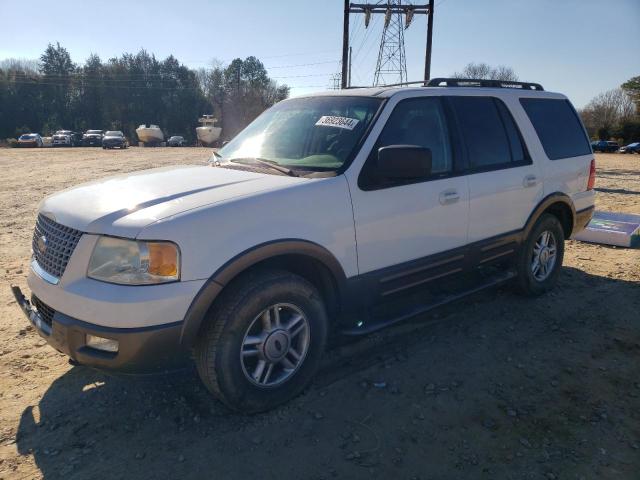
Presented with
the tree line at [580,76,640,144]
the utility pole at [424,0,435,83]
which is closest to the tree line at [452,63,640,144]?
the tree line at [580,76,640,144]

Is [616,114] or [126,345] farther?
[616,114]

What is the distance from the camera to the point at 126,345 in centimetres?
246

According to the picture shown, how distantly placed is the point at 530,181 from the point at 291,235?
9.10ft

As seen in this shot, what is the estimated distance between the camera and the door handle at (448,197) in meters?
3.68

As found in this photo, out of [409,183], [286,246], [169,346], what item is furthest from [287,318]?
[409,183]

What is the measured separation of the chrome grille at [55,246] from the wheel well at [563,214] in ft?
14.2

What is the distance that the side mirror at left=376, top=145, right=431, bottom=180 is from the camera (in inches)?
122

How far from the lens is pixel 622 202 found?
428 inches

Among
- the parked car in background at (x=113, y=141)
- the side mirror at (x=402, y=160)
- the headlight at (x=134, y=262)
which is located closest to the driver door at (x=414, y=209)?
the side mirror at (x=402, y=160)

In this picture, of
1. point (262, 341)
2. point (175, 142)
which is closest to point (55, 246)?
point (262, 341)

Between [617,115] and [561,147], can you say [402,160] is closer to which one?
[561,147]

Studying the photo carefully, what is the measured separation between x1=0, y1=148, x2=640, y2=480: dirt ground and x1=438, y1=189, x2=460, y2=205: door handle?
3.91 ft

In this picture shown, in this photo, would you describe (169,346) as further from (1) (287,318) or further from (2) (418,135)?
(2) (418,135)

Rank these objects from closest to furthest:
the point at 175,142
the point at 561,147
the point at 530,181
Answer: the point at 530,181 < the point at 561,147 < the point at 175,142
